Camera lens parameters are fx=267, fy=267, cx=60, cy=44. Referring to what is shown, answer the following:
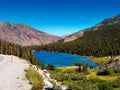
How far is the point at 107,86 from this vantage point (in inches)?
1417

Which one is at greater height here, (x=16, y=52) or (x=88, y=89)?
(x=16, y=52)

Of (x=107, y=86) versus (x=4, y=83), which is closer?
(x=4, y=83)

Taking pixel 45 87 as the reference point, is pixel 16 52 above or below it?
above

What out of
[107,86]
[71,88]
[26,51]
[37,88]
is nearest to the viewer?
[37,88]

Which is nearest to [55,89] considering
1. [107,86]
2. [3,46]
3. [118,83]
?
[107,86]

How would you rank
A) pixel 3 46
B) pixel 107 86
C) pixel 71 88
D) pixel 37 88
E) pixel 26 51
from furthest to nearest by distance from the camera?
pixel 26 51 < pixel 3 46 < pixel 107 86 < pixel 71 88 < pixel 37 88

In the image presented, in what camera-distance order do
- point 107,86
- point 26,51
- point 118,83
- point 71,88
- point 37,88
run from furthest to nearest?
point 26,51 → point 118,83 → point 107,86 → point 71,88 → point 37,88

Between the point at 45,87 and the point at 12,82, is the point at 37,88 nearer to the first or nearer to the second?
the point at 45,87

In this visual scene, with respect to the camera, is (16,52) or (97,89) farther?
(16,52)

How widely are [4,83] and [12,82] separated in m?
1.07

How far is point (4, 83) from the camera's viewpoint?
105 ft

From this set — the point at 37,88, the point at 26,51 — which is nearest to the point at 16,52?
the point at 26,51

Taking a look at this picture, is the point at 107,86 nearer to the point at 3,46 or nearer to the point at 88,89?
the point at 88,89

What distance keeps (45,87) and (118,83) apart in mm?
16727
